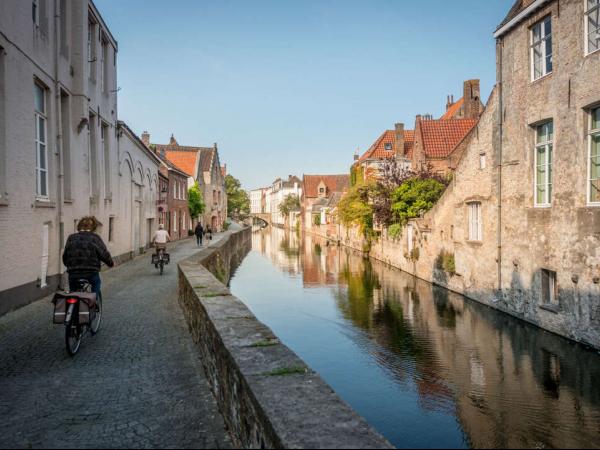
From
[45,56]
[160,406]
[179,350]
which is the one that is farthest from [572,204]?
[45,56]

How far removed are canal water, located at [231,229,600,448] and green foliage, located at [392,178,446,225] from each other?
6576mm

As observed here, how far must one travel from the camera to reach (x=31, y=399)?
4.47 m

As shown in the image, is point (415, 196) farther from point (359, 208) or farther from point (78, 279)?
point (78, 279)

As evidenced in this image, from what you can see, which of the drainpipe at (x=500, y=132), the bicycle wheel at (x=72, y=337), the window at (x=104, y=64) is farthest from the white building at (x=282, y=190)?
the bicycle wheel at (x=72, y=337)

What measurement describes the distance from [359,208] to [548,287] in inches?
718

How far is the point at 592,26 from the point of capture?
9117 mm

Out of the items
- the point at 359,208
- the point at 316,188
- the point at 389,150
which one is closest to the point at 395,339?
the point at 359,208

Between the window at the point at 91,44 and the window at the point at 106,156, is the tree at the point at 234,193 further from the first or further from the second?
the window at the point at 91,44

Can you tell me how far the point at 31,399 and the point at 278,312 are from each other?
1038cm

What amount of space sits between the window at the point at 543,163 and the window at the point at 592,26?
6.19ft

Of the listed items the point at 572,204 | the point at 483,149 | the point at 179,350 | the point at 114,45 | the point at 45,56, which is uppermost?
the point at 114,45

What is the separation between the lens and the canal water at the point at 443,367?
632 cm

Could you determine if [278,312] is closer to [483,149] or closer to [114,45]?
[483,149]

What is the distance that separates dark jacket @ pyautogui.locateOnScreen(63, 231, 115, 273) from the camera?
6.57 meters
